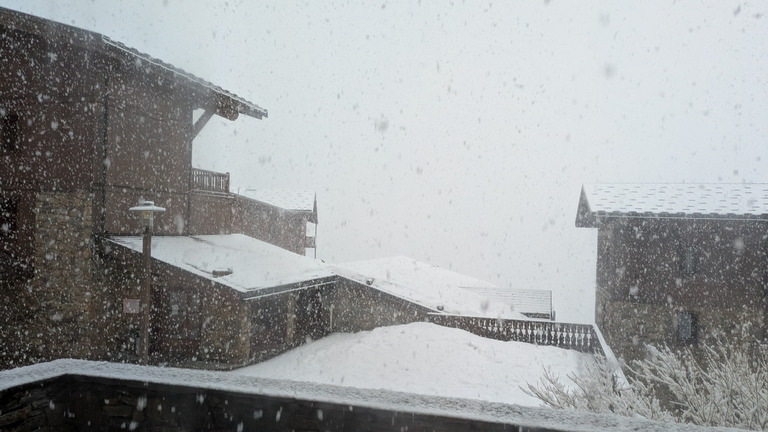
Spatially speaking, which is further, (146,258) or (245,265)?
(245,265)

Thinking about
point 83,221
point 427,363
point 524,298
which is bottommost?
point 524,298

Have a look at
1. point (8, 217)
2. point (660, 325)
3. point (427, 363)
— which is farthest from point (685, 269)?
point (8, 217)

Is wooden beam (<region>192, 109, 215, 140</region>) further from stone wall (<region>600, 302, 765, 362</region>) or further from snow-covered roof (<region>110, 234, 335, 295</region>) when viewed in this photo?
stone wall (<region>600, 302, 765, 362</region>)

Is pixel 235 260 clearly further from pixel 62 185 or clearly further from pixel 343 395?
pixel 343 395

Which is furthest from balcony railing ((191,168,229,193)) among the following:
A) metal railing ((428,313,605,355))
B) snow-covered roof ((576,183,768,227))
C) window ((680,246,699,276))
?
window ((680,246,699,276))

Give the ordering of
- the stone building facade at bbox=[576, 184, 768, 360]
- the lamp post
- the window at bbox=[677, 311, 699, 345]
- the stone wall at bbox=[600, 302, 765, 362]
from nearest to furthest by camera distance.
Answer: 1. the lamp post
2. the stone wall at bbox=[600, 302, 765, 362]
3. the stone building facade at bbox=[576, 184, 768, 360]
4. the window at bbox=[677, 311, 699, 345]

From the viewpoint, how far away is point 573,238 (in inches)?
5802

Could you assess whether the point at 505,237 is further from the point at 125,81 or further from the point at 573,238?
the point at 125,81

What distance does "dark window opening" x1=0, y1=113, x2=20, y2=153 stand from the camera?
12547 millimetres

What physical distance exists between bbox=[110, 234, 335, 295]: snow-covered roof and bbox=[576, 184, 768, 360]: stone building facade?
34.9 feet

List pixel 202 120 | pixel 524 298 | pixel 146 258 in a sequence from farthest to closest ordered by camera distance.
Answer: pixel 524 298 → pixel 202 120 → pixel 146 258

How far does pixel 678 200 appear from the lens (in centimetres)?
1658

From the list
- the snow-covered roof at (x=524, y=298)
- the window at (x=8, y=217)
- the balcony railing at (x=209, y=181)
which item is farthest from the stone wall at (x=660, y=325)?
the window at (x=8, y=217)

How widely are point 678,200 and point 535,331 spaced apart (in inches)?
281
